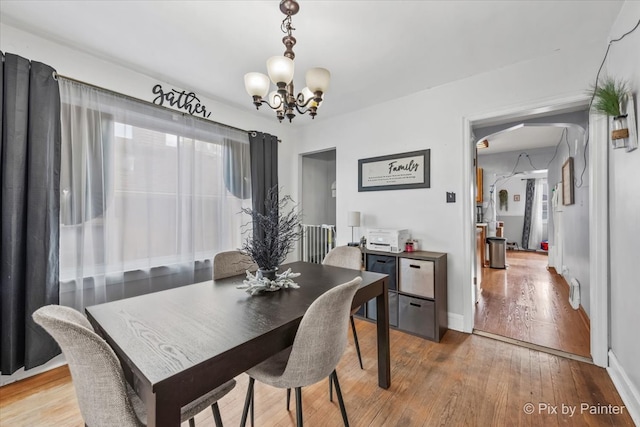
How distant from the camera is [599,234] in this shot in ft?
6.59

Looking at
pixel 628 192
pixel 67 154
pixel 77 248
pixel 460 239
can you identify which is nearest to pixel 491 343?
pixel 460 239

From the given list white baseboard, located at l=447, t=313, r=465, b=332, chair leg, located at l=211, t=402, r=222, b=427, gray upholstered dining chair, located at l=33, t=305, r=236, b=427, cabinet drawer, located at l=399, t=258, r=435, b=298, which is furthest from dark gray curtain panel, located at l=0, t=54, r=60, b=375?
white baseboard, located at l=447, t=313, r=465, b=332

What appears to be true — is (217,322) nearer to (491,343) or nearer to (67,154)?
(67,154)

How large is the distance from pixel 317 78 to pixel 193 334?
1.44 m

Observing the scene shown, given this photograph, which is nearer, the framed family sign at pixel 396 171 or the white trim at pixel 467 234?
the white trim at pixel 467 234

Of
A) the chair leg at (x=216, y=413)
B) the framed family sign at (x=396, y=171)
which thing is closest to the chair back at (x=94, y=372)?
the chair leg at (x=216, y=413)

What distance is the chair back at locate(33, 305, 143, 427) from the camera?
771 millimetres

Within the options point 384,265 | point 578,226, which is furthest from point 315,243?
point 578,226

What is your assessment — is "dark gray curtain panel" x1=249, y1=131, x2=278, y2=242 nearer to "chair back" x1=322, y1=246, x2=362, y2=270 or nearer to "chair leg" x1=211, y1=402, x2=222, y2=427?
"chair back" x1=322, y1=246, x2=362, y2=270

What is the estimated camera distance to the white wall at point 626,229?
1511mm

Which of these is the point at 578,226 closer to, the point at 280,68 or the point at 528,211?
the point at 280,68

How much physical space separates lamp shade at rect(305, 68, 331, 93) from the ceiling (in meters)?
0.47

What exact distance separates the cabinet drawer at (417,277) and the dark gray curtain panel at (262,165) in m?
1.87

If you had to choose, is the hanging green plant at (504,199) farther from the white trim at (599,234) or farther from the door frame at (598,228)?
the white trim at (599,234)
